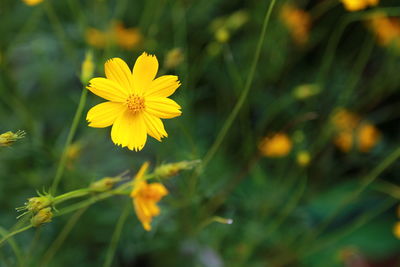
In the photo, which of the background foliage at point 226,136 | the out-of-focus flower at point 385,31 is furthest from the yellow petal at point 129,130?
the out-of-focus flower at point 385,31

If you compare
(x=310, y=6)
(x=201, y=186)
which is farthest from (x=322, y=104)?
(x=201, y=186)

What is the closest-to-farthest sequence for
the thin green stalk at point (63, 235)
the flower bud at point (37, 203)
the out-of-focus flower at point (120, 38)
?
the flower bud at point (37, 203)
the thin green stalk at point (63, 235)
the out-of-focus flower at point (120, 38)

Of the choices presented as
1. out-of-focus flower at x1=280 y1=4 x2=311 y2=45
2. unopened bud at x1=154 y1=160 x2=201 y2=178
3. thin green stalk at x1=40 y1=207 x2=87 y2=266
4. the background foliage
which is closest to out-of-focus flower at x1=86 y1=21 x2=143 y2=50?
the background foliage

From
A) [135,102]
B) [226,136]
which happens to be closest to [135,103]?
[135,102]

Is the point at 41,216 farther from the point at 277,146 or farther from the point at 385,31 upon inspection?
the point at 385,31

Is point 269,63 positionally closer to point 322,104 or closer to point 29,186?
point 322,104

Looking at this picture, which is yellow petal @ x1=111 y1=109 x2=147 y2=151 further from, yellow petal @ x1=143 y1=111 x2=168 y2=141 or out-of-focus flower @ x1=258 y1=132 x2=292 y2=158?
out-of-focus flower @ x1=258 y1=132 x2=292 y2=158

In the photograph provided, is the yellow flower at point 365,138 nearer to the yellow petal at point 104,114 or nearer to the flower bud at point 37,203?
the yellow petal at point 104,114
